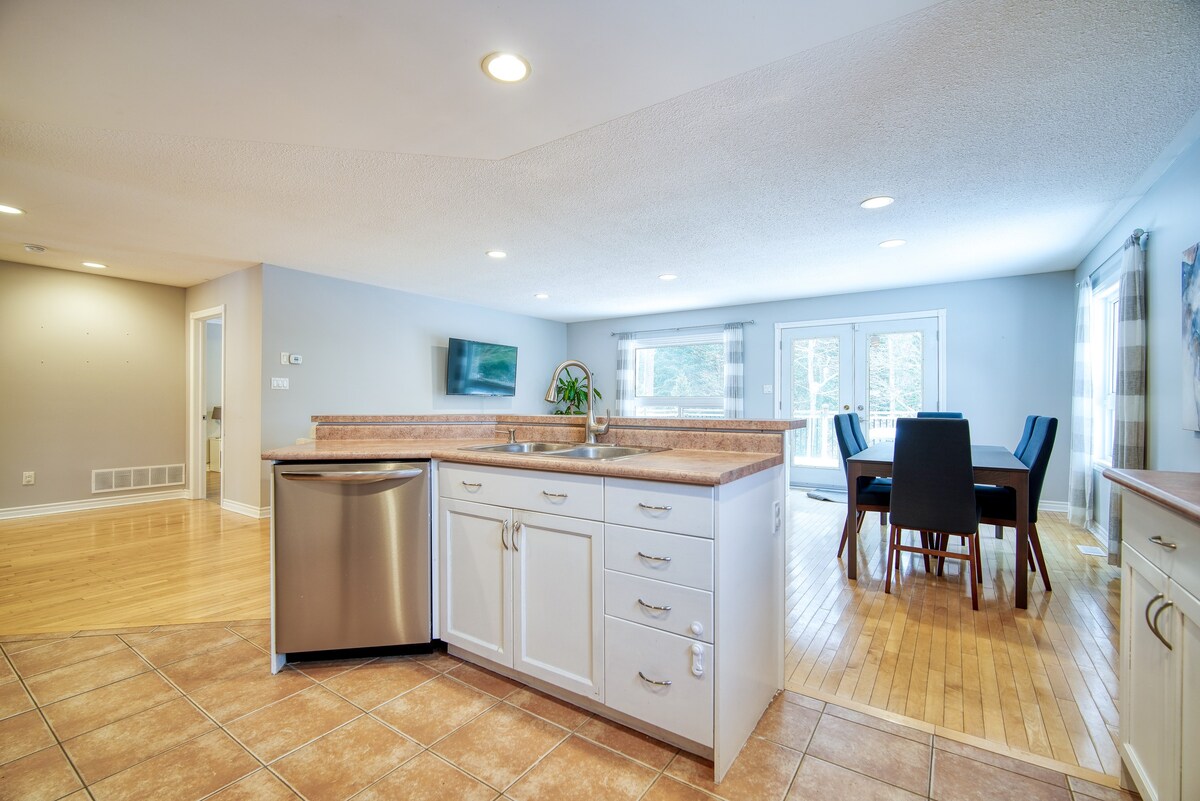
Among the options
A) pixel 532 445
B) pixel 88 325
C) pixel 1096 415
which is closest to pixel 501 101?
pixel 532 445

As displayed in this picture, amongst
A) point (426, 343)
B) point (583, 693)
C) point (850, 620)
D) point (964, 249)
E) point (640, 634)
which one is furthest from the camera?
point (426, 343)

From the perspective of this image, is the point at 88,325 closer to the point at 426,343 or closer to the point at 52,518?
the point at 52,518

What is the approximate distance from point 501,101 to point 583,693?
2197mm

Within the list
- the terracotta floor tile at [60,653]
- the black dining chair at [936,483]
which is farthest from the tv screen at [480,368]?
the black dining chair at [936,483]

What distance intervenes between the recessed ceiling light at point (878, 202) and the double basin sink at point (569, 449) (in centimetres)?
217

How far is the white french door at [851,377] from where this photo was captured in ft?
17.4

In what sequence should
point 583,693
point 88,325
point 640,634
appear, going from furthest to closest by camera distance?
point 88,325
point 583,693
point 640,634

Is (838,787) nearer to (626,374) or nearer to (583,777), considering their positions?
(583,777)

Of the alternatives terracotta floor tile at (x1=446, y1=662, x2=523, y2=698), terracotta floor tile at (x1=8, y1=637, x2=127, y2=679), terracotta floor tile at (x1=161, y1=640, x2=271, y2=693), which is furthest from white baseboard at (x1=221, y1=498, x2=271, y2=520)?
terracotta floor tile at (x1=446, y1=662, x2=523, y2=698)

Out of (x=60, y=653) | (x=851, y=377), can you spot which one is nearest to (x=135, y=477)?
(x=60, y=653)

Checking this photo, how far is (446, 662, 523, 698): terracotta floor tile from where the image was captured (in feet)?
6.02

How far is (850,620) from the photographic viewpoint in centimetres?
244

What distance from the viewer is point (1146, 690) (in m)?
1.18

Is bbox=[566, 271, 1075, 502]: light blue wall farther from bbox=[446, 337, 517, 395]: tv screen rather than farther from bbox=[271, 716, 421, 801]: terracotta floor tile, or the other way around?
A: bbox=[271, 716, 421, 801]: terracotta floor tile
